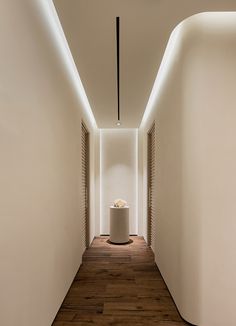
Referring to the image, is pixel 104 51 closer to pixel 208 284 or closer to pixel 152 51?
pixel 152 51

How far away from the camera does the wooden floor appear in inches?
91.2

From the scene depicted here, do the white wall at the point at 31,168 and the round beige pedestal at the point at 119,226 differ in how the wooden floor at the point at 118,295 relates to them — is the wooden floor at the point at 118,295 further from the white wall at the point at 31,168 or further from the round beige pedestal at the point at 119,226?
the round beige pedestal at the point at 119,226

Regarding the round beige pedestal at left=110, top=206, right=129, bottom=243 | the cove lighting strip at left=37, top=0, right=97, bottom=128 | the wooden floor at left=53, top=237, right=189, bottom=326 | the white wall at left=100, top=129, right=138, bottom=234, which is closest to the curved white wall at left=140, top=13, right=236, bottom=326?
the wooden floor at left=53, top=237, right=189, bottom=326

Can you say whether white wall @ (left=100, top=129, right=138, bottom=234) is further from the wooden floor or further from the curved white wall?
the curved white wall

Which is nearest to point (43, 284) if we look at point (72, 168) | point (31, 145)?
point (31, 145)

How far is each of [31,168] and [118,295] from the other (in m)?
1.97

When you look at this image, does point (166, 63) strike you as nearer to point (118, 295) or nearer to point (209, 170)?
point (209, 170)

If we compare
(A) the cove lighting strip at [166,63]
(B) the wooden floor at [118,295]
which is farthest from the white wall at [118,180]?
(A) the cove lighting strip at [166,63]

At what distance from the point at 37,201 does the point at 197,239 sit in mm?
1321

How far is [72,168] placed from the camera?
3.11m

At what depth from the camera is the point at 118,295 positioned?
2.81 m

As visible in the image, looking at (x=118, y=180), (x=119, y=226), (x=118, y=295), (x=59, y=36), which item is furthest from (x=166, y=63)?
(x=118, y=180)

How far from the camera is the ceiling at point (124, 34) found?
6.02ft

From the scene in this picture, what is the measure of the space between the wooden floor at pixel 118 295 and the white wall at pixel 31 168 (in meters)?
0.25
